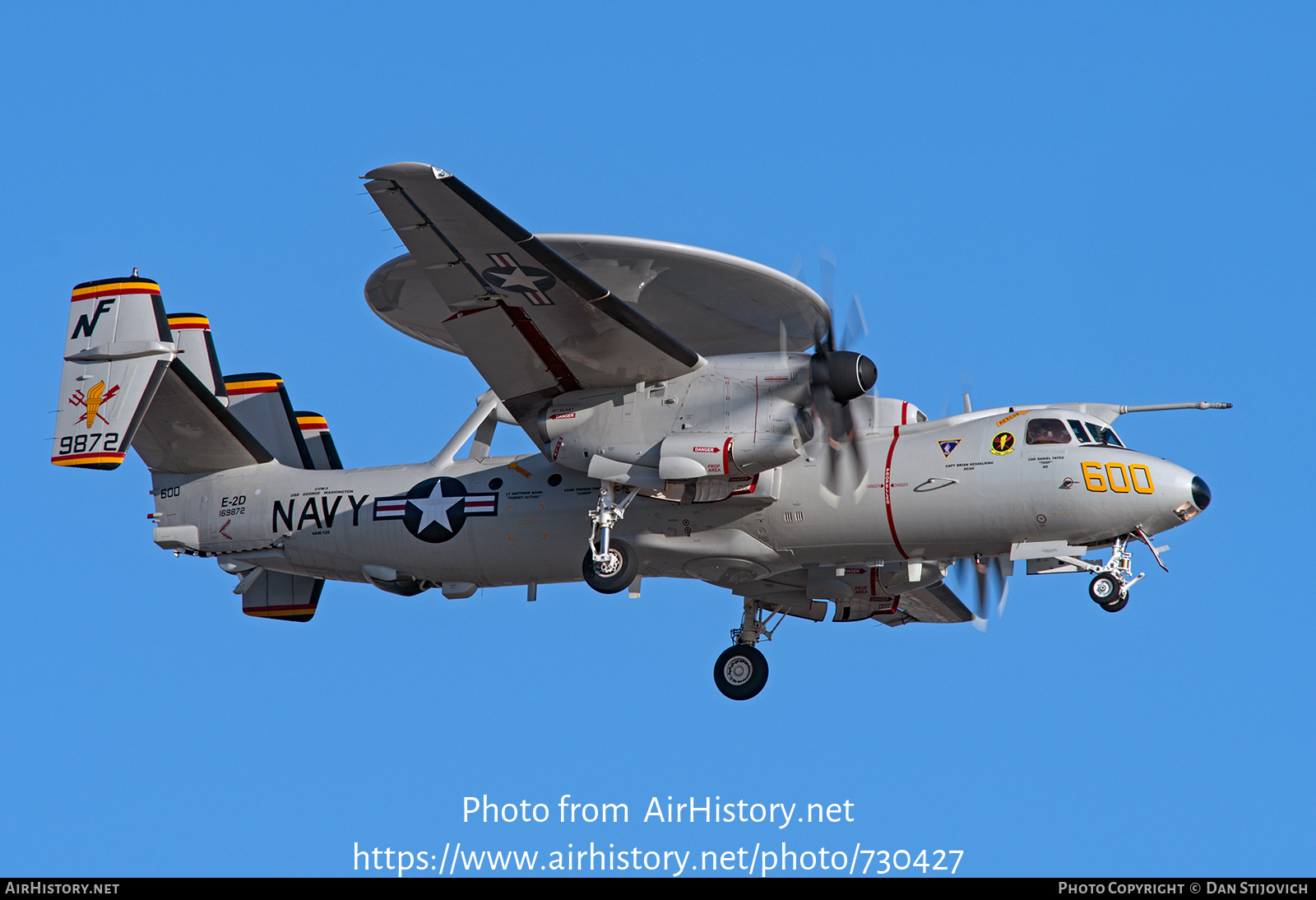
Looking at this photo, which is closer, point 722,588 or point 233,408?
point 722,588

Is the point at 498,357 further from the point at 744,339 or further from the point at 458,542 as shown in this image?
Answer: the point at 744,339

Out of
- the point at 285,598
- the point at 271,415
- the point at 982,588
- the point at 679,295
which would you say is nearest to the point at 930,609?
the point at 982,588

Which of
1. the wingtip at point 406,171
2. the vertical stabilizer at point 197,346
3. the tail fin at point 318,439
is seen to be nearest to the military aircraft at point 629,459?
the wingtip at point 406,171

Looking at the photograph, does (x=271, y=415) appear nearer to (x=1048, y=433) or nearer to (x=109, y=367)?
(x=109, y=367)

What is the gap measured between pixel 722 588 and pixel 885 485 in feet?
13.7

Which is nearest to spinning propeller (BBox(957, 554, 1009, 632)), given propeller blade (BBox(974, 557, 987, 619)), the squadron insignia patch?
propeller blade (BBox(974, 557, 987, 619))

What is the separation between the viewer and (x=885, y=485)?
→ 54.5 feet

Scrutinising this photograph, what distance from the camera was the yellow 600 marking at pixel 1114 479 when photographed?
15.7m

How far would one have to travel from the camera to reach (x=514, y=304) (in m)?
16.3

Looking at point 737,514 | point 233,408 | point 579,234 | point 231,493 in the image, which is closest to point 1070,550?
point 737,514

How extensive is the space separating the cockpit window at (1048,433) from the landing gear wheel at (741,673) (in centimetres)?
538

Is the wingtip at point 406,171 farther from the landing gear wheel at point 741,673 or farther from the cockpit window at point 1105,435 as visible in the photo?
the landing gear wheel at point 741,673

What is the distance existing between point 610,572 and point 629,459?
1.33 meters

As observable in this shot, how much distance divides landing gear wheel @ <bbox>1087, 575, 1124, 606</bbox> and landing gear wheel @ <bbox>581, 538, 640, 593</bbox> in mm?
5110
